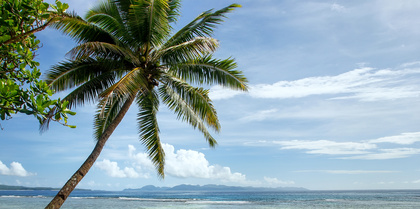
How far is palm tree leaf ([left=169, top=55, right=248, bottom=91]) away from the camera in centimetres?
935

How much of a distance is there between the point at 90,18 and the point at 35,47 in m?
6.21

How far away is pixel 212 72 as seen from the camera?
956cm

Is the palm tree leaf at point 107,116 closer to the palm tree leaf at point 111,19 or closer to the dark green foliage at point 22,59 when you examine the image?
the palm tree leaf at point 111,19

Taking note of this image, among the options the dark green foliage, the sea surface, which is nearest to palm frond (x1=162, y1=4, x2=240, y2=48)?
the dark green foliage

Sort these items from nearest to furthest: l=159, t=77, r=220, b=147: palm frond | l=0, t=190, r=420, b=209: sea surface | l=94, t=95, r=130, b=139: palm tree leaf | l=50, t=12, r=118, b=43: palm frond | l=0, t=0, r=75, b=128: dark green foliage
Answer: l=0, t=0, r=75, b=128: dark green foliage
l=50, t=12, r=118, b=43: palm frond
l=159, t=77, r=220, b=147: palm frond
l=94, t=95, r=130, b=139: palm tree leaf
l=0, t=190, r=420, b=209: sea surface

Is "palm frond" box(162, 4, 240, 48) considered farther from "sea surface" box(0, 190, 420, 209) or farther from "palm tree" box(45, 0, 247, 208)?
"sea surface" box(0, 190, 420, 209)

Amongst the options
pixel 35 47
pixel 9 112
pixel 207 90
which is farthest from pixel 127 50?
pixel 9 112

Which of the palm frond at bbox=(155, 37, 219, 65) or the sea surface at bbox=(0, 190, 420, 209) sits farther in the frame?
the sea surface at bbox=(0, 190, 420, 209)

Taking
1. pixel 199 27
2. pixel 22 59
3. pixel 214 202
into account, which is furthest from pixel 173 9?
pixel 214 202

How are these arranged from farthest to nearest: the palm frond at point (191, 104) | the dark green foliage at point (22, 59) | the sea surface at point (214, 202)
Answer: the sea surface at point (214, 202) < the palm frond at point (191, 104) < the dark green foliage at point (22, 59)

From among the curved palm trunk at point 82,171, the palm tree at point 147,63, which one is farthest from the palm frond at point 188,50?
the curved palm trunk at point 82,171

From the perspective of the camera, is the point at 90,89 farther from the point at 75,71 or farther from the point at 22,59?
the point at 22,59

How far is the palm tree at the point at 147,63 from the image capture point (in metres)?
8.54

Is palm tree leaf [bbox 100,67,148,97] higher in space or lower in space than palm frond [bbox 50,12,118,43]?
lower
